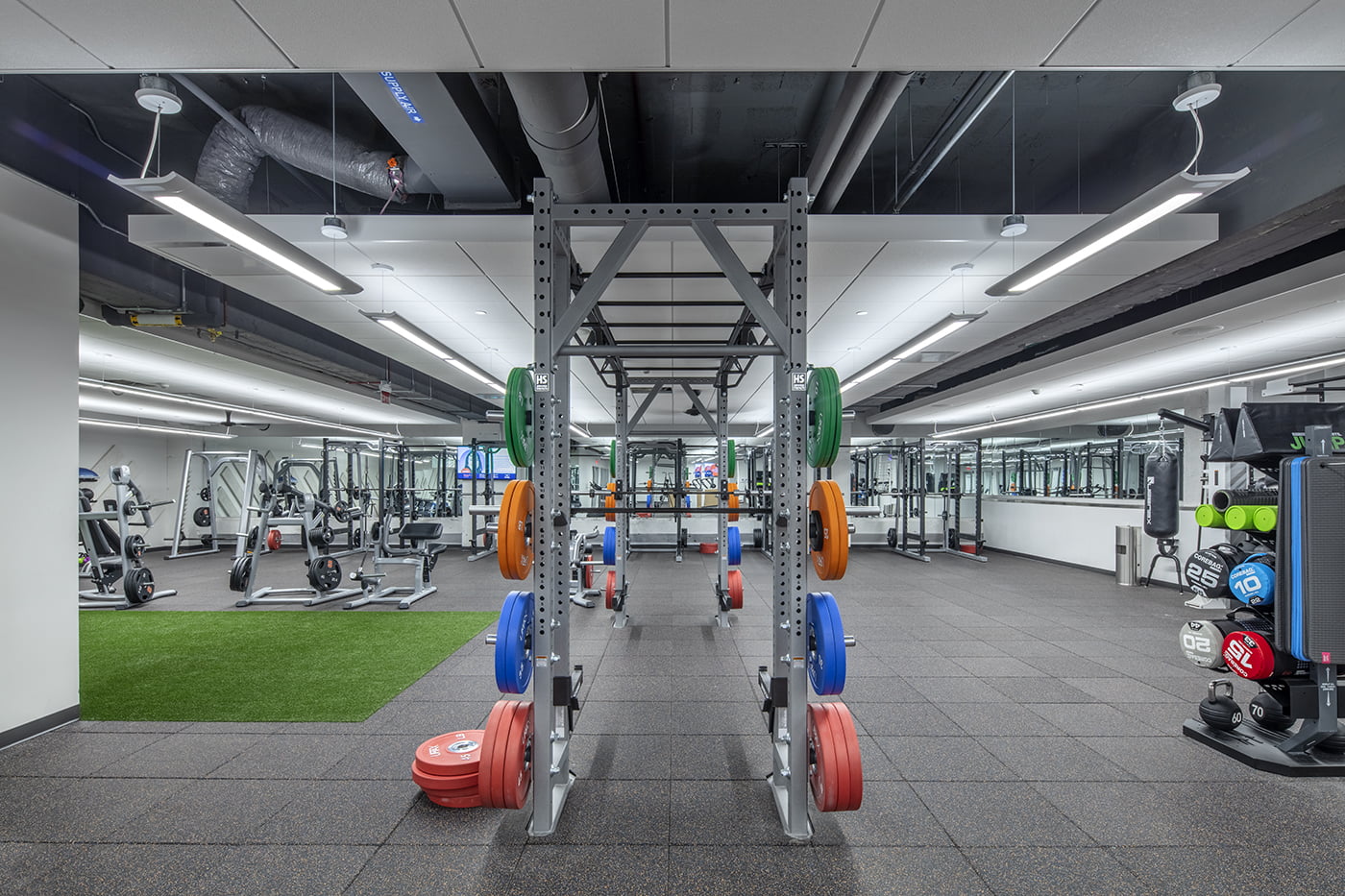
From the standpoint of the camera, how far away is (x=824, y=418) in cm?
200

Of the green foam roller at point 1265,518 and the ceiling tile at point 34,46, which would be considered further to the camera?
the green foam roller at point 1265,518

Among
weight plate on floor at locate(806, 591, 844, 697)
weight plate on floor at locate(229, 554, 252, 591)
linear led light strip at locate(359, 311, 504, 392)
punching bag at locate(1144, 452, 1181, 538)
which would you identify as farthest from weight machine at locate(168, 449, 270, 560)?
punching bag at locate(1144, 452, 1181, 538)

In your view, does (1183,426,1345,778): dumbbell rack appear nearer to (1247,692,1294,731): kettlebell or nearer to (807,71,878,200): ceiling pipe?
(1247,692,1294,731): kettlebell

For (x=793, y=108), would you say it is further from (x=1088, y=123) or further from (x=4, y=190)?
(x=4, y=190)

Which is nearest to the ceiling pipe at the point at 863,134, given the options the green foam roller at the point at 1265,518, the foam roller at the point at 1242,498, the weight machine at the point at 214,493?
the foam roller at the point at 1242,498

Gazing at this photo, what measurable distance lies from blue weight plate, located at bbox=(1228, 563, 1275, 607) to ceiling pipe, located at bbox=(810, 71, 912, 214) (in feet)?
9.03

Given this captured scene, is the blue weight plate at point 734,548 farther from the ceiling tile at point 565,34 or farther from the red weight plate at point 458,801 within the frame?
the ceiling tile at point 565,34

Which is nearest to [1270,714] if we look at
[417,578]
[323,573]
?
[417,578]

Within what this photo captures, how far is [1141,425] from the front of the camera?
10227mm

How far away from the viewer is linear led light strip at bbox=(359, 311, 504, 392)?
14.6 feet

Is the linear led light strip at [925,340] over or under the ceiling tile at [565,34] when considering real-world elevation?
under

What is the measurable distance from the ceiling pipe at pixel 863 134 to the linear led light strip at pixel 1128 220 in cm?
112

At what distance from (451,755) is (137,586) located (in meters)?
6.10

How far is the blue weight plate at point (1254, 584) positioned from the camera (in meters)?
2.59
